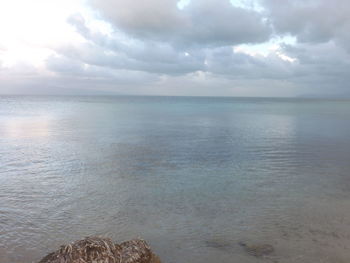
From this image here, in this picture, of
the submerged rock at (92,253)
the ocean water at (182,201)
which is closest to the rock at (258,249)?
the ocean water at (182,201)

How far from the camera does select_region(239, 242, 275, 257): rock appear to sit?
11.2 meters

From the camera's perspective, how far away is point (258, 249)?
38.0 feet

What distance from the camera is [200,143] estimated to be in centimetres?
3703

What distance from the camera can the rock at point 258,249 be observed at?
36.8 ft

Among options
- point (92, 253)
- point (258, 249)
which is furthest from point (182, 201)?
point (92, 253)

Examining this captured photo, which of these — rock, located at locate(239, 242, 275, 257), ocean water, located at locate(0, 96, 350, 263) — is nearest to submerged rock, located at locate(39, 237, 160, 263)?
ocean water, located at locate(0, 96, 350, 263)

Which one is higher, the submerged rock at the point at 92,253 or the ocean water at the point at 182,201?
the submerged rock at the point at 92,253

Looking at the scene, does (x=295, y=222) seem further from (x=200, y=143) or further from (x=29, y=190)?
(x=200, y=143)

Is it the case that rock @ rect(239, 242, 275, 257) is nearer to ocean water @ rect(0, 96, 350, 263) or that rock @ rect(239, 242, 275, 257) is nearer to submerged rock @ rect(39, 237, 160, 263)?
ocean water @ rect(0, 96, 350, 263)

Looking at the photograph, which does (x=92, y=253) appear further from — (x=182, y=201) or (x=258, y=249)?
(x=182, y=201)

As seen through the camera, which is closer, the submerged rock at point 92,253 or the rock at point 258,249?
the submerged rock at point 92,253

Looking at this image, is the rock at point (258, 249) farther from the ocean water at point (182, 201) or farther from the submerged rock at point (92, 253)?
the submerged rock at point (92, 253)

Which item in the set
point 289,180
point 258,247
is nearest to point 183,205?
point 258,247

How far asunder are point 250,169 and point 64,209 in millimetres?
14094
